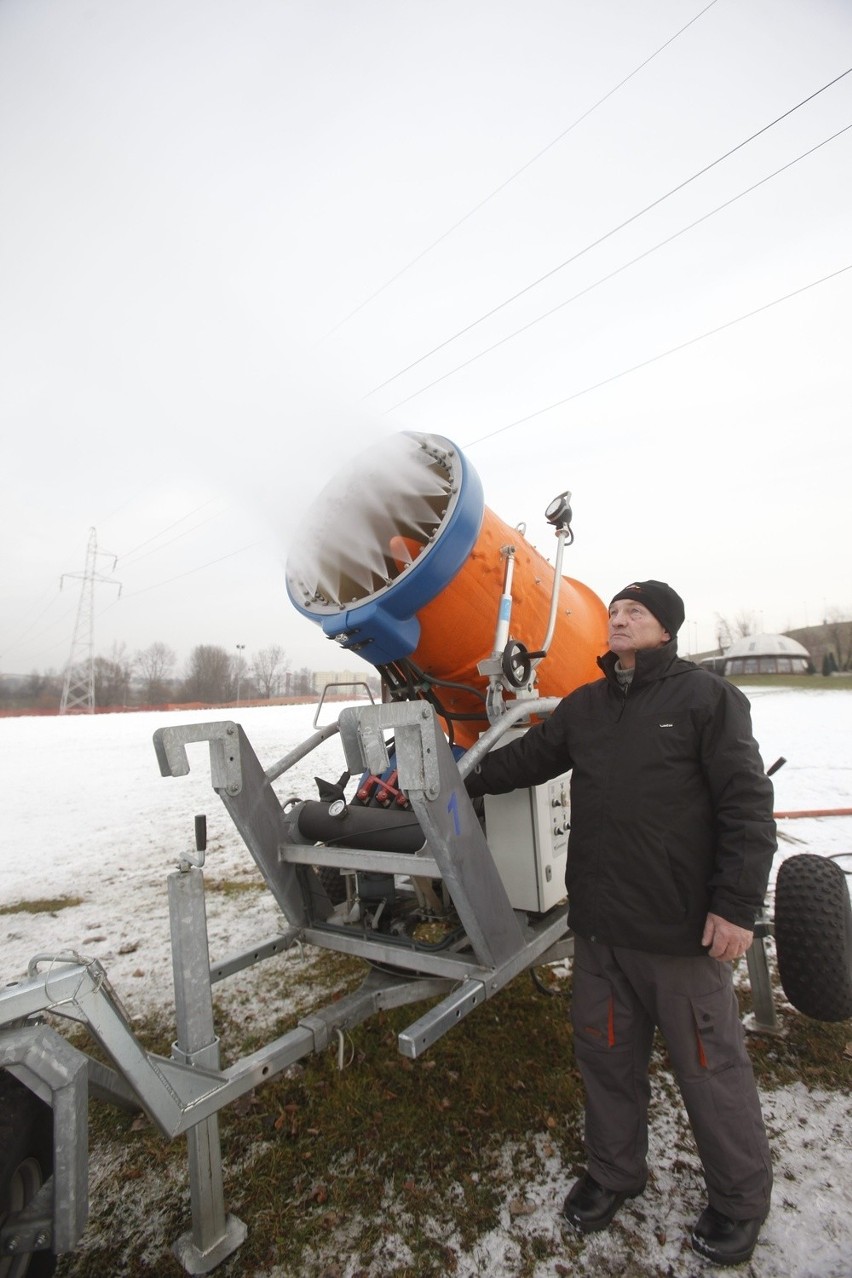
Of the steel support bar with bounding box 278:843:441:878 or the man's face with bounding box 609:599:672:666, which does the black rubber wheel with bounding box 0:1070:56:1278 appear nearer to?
the steel support bar with bounding box 278:843:441:878

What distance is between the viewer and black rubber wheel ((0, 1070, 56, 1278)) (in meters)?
1.59

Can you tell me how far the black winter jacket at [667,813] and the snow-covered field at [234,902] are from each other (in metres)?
1.04

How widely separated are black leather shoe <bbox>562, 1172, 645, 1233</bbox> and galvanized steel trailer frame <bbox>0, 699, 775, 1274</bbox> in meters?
0.75

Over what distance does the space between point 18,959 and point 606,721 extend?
194 inches

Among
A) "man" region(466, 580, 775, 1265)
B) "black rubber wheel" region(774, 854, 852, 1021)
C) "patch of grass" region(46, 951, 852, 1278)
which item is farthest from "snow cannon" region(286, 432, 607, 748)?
"patch of grass" region(46, 951, 852, 1278)

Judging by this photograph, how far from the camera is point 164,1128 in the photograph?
188 centimetres

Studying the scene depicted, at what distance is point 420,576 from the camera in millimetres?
2982

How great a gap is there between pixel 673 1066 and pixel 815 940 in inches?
51.5

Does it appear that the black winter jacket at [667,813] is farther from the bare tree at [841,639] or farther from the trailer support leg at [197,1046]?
the bare tree at [841,639]

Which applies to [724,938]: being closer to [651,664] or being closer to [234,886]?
[651,664]

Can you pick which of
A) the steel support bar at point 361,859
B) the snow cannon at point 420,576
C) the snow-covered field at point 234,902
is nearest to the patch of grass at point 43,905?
the snow-covered field at point 234,902

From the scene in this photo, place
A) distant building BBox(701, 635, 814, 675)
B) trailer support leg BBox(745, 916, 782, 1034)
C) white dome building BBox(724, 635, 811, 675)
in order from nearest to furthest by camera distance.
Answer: trailer support leg BBox(745, 916, 782, 1034)
distant building BBox(701, 635, 814, 675)
white dome building BBox(724, 635, 811, 675)

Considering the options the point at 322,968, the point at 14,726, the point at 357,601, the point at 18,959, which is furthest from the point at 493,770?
the point at 14,726

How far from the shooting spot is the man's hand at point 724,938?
6.90 feet
